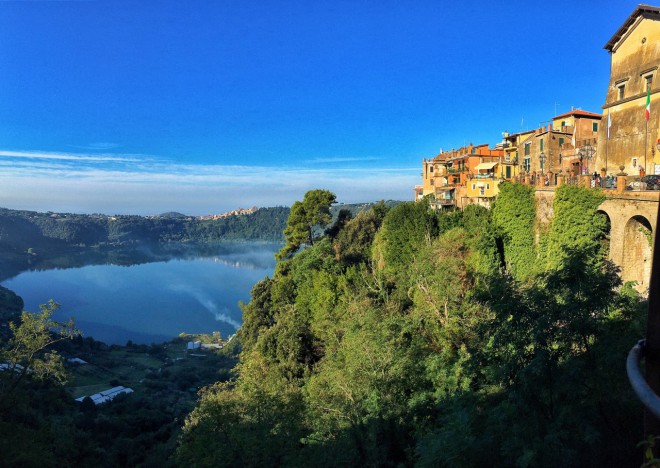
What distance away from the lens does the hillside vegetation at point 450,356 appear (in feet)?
24.5

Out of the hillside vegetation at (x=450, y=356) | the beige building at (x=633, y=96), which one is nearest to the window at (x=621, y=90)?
the beige building at (x=633, y=96)

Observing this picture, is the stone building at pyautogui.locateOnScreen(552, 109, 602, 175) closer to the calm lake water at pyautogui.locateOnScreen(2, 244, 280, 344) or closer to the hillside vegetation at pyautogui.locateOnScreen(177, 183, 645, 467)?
the hillside vegetation at pyautogui.locateOnScreen(177, 183, 645, 467)

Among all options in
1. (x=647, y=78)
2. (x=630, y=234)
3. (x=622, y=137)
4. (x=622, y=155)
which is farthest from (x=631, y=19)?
(x=630, y=234)

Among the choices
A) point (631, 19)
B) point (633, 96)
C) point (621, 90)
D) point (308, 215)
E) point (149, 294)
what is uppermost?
point (631, 19)

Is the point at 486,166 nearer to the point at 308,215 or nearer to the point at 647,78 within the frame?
the point at 647,78

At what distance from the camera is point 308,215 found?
36.8 meters

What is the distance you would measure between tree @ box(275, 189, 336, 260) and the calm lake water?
45.8 m

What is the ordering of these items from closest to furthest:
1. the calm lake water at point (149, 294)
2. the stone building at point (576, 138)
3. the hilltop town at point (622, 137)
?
the hilltop town at point (622, 137), the stone building at point (576, 138), the calm lake water at point (149, 294)

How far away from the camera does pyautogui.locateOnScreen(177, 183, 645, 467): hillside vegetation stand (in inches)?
294

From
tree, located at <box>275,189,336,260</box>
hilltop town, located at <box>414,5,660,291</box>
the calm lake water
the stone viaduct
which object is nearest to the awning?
hilltop town, located at <box>414,5,660,291</box>

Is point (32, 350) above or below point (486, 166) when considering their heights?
below

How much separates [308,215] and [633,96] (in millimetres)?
24803

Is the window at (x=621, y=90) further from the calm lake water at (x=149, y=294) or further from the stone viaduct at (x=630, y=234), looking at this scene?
the calm lake water at (x=149, y=294)

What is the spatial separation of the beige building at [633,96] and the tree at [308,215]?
72.2ft
